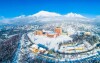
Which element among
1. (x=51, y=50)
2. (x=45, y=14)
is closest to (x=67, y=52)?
(x=51, y=50)

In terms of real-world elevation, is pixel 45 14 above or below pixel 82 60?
above

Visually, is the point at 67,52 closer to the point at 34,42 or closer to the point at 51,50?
the point at 51,50

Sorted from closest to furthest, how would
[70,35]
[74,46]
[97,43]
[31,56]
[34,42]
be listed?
1. [31,56]
2. [74,46]
3. [97,43]
4. [34,42]
5. [70,35]

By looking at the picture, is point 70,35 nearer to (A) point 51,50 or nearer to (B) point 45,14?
(A) point 51,50

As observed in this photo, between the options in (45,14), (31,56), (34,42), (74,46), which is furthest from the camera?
(45,14)

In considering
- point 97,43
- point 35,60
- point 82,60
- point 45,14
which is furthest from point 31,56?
point 45,14

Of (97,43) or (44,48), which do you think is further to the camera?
(97,43)

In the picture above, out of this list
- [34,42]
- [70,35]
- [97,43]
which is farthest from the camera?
[70,35]

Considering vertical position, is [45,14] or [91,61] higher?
[45,14]

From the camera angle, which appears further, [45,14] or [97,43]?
[45,14]
